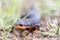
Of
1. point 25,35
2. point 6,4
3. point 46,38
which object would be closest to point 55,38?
point 46,38

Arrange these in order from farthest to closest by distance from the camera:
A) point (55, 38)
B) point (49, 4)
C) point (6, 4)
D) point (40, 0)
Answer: point (40, 0) < point (49, 4) < point (6, 4) < point (55, 38)

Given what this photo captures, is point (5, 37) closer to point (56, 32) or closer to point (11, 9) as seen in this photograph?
point (56, 32)

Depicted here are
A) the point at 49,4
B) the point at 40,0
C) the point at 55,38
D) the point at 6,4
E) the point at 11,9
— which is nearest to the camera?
the point at 55,38

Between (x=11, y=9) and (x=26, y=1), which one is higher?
(x=26, y=1)

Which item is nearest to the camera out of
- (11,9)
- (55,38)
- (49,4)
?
(55,38)

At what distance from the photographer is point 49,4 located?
12.7ft

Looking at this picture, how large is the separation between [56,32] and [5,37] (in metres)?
0.48

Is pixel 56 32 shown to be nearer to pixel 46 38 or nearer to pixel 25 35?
pixel 46 38

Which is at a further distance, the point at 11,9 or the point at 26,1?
the point at 26,1

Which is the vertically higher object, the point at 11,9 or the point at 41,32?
the point at 11,9

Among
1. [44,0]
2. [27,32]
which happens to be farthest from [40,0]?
[27,32]

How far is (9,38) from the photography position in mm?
2191

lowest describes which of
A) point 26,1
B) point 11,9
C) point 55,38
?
point 55,38

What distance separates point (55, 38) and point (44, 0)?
199cm
